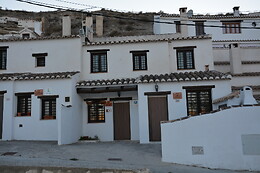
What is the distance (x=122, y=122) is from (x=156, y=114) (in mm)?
2725

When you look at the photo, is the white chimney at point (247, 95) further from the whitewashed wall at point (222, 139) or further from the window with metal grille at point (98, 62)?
the window with metal grille at point (98, 62)

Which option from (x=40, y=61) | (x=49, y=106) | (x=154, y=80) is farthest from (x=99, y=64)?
(x=154, y=80)

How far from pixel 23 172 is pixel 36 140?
613cm

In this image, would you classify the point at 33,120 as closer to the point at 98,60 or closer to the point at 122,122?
the point at 122,122

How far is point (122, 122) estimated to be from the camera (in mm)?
15570

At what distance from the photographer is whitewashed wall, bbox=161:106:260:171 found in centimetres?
868

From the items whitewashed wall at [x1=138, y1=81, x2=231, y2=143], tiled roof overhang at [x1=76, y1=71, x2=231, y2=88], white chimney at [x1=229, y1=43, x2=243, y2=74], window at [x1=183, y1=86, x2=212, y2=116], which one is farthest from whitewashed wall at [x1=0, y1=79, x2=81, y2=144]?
white chimney at [x1=229, y1=43, x2=243, y2=74]

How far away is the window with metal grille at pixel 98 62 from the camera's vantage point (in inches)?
657

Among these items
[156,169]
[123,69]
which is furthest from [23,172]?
[123,69]

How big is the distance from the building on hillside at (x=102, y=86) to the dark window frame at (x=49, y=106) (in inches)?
2.3

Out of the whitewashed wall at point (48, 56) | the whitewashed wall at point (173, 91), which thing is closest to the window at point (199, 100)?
the whitewashed wall at point (173, 91)

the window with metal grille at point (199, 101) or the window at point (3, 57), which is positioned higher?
the window at point (3, 57)

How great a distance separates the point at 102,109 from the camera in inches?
622

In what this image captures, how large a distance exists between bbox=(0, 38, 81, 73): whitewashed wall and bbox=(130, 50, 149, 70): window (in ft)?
12.5
